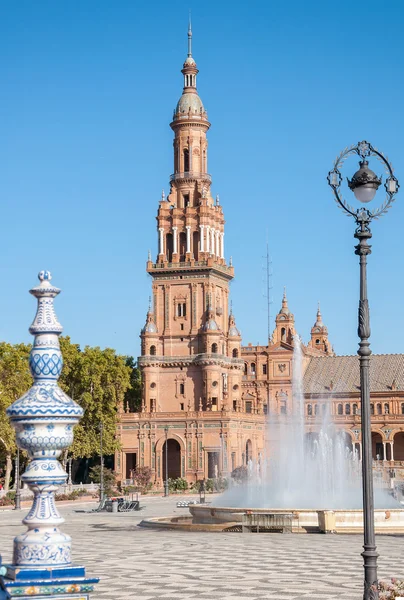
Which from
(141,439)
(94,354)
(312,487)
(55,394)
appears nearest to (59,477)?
(55,394)

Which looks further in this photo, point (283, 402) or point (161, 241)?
point (283, 402)

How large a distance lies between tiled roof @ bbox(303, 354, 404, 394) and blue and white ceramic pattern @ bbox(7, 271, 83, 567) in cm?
10970

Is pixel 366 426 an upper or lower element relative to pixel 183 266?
lower

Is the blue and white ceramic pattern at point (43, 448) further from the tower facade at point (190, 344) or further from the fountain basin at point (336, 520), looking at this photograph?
the tower facade at point (190, 344)

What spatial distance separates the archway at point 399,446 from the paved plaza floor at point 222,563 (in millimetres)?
82236

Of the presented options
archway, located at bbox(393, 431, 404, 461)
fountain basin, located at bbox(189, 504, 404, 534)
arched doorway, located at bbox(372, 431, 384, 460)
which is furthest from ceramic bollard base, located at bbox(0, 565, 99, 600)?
archway, located at bbox(393, 431, 404, 461)

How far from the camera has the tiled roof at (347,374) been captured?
120750 millimetres


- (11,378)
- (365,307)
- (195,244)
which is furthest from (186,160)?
(365,307)

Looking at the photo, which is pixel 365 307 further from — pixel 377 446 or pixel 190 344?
pixel 377 446

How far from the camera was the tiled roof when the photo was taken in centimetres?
12075

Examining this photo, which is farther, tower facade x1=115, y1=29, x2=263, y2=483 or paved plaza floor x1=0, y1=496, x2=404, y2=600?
tower facade x1=115, y1=29, x2=263, y2=483

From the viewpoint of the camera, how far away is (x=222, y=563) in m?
24.9

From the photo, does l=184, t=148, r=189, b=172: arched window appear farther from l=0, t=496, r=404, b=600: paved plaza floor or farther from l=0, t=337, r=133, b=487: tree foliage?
l=0, t=496, r=404, b=600: paved plaza floor

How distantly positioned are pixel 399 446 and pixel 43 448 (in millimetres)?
110111
